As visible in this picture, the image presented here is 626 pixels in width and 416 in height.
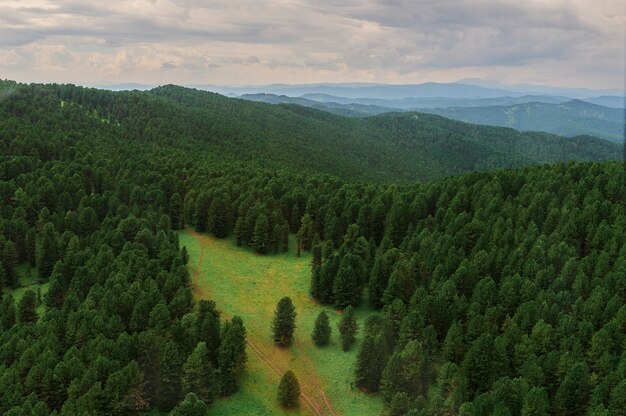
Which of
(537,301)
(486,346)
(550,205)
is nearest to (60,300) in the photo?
(486,346)

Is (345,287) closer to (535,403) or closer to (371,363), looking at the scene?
(371,363)

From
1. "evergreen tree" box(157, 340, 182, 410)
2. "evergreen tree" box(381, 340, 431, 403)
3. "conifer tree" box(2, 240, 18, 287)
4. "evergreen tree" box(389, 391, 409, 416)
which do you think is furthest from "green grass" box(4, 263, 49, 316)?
"evergreen tree" box(389, 391, 409, 416)

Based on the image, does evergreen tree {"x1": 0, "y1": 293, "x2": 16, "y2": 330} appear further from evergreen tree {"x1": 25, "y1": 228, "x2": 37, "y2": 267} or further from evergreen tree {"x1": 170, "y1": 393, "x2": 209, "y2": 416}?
evergreen tree {"x1": 170, "y1": 393, "x2": 209, "y2": 416}

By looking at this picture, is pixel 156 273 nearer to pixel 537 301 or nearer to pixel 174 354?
pixel 174 354

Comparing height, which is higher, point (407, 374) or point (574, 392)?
point (574, 392)

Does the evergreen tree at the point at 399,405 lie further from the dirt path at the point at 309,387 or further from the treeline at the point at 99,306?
the treeline at the point at 99,306

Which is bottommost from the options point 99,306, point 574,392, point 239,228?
point 574,392

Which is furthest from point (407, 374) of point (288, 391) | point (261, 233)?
point (261, 233)
